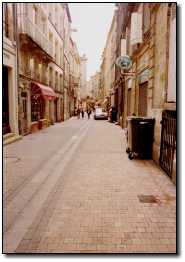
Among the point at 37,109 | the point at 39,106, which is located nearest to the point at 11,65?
the point at 37,109

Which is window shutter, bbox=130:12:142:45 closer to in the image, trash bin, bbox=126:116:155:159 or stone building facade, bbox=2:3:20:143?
trash bin, bbox=126:116:155:159

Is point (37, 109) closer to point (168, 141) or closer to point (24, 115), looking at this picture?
point (24, 115)

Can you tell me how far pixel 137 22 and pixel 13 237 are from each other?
1070 centimetres

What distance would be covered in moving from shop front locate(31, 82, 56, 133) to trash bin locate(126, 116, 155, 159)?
859 centimetres

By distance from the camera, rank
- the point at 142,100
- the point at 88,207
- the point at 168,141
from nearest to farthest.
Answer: the point at 88,207
the point at 168,141
the point at 142,100

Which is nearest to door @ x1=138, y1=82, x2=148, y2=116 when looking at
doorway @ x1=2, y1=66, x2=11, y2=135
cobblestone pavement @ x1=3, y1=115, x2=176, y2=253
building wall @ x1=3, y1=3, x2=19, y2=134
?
cobblestone pavement @ x1=3, y1=115, x2=176, y2=253

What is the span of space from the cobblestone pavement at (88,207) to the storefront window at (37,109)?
9.10 m

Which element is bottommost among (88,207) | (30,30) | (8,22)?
(88,207)

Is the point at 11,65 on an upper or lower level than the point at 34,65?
lower

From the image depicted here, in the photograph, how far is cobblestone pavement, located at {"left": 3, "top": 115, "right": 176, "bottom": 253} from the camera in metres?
3.20

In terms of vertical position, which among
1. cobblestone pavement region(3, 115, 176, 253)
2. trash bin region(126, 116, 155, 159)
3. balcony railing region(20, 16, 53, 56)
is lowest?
cobblestone pavement region(3, 115, 176, 253)

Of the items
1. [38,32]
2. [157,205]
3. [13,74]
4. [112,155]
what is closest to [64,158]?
[112,155]

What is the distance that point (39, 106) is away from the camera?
18.3 metres

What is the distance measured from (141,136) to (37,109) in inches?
441
